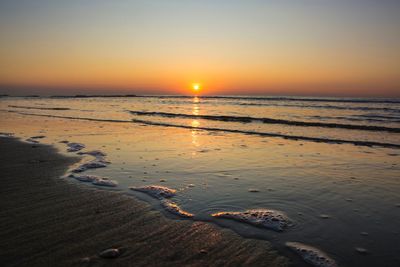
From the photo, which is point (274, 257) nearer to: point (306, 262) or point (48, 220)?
point (306, 262)

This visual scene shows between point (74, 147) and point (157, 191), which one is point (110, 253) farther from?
point (74, 147)

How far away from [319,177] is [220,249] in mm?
4298

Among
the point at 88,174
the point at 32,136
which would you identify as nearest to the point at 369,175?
the point at 88,174

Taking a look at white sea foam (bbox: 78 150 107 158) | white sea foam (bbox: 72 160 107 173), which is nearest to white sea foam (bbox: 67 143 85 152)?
white sea foam (bbox: 78 150 107 158)

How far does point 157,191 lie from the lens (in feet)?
18.8

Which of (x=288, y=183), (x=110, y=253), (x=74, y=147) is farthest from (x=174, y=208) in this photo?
(x=74, y=147)

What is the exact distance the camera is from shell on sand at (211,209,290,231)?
4316mm

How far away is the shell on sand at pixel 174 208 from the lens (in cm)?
464

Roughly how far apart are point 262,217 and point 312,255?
1.13m

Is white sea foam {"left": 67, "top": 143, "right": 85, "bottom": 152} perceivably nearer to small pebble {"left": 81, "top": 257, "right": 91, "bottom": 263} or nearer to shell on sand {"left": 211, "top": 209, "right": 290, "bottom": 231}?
shell on sand {"left": 211, "top": 209, "right": 290, "bottom": 231}

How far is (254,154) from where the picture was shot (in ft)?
31.9

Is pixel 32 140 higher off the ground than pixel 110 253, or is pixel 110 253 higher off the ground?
pixel 32 140

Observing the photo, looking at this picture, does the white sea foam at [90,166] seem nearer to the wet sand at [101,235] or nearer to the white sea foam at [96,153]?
the white sea foam at [96,153]

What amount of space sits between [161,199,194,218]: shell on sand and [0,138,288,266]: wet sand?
22 centimetres
